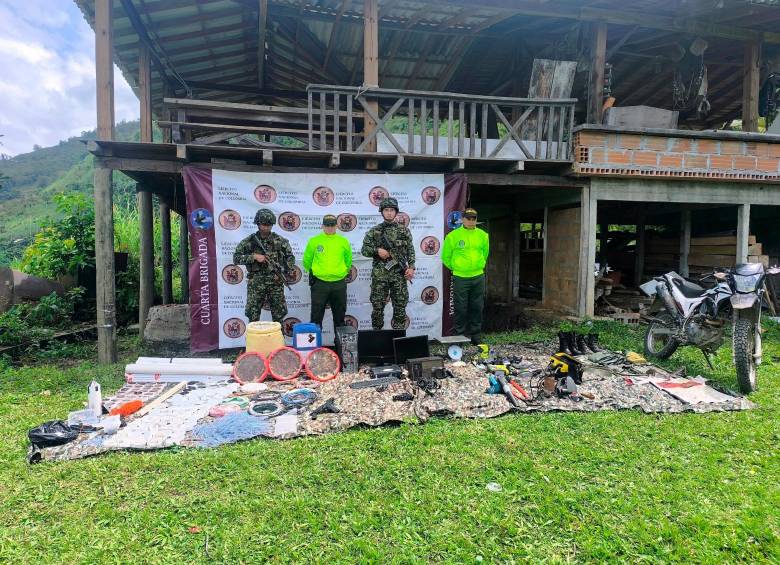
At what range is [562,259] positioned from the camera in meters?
8.56

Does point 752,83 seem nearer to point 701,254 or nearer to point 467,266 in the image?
point 701,254

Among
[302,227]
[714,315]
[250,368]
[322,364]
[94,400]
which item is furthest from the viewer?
[302,227]

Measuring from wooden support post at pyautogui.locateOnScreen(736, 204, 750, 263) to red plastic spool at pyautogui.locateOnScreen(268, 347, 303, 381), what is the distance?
855 cm

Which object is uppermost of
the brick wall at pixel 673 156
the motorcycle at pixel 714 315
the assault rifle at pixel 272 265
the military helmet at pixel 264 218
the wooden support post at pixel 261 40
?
the wooden support post at pixel 261 40

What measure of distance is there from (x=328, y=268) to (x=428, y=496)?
372 centimetres

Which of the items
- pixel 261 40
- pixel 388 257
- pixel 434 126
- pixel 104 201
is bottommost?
pixel 388 257

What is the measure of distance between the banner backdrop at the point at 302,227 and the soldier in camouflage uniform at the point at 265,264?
37 cm

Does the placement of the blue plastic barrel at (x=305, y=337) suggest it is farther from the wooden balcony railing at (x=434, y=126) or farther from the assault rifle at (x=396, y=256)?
the wooden balcony railing at (x=434, y=126)

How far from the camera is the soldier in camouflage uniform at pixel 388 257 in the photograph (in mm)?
6586

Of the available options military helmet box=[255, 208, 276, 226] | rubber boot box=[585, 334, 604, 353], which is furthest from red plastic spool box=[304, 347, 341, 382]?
rubber boot box=[585, 334, 604, 353]

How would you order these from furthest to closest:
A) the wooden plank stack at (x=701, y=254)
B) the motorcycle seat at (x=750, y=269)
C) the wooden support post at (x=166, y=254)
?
the wooden support post at (x=166, y=254), the wooden plank stack at (x=701, y=254), the motorcycle seat at (x=750, y=269)

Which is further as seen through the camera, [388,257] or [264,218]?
[388,257]

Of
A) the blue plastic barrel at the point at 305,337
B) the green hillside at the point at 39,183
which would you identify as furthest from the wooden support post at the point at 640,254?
the green hillside at the point at 39,183

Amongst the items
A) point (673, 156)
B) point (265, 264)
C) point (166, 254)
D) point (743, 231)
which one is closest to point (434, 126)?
point (265, 264)
